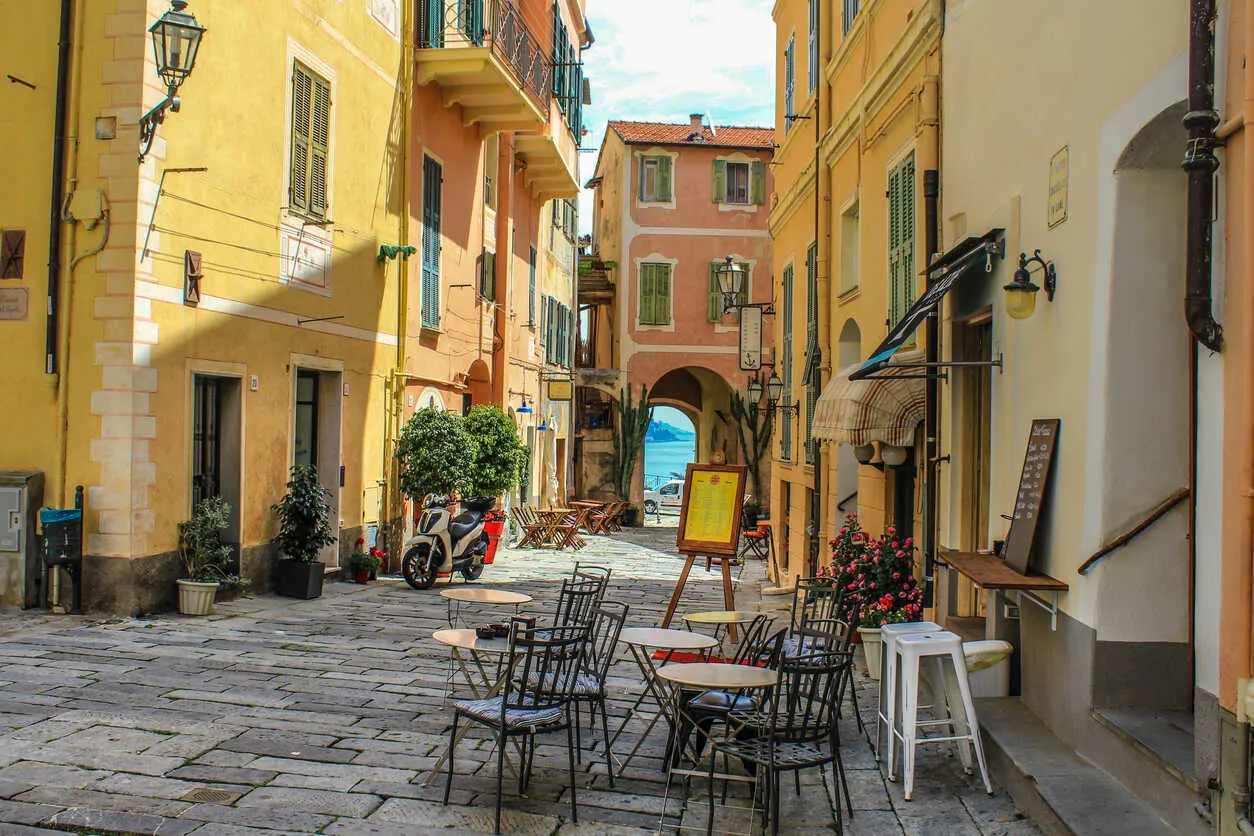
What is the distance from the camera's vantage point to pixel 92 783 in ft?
18.1

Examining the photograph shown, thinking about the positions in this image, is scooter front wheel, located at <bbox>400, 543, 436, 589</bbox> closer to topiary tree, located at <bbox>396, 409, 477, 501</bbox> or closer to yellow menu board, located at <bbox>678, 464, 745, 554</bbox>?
topiary tree, located at <bbox>396, 409, 477, 501</bbox>

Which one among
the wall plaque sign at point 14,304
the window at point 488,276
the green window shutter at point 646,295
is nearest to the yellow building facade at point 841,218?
the window at point 488,276

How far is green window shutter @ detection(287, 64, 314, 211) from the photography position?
1277 cm

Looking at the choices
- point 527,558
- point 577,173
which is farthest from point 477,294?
point 577,173

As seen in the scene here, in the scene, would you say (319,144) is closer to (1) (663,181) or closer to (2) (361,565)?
(2) (361,565)

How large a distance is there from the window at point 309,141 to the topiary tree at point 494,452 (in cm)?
475

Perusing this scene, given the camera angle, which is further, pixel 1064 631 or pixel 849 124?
pixel 849 124

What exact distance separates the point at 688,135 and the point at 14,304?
80.1 ft

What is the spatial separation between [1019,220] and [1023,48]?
101cm

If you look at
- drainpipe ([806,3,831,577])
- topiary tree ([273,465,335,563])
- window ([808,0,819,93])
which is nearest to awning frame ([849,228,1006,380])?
drainpipe ([806,3,831,577])

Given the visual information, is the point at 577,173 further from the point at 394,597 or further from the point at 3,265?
the point at 3,265

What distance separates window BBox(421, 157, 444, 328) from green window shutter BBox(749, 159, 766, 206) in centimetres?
1594

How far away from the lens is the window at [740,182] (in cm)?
3159

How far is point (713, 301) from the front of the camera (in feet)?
103
